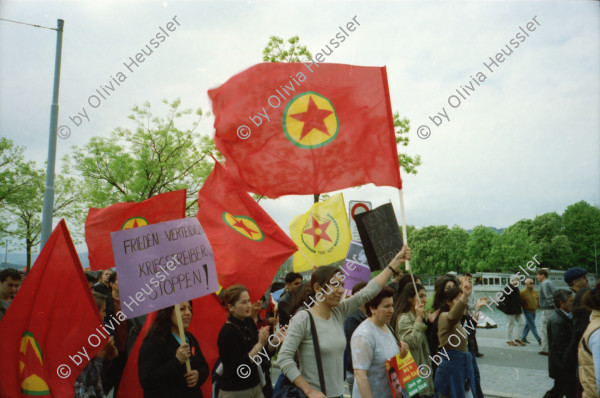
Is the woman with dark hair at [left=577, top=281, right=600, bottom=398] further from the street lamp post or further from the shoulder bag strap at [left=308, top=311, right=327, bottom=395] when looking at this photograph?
the street lamp post

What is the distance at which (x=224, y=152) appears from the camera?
5277mm

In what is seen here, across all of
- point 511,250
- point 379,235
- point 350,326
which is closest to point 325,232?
point 350,326

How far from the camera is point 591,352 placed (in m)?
3.57

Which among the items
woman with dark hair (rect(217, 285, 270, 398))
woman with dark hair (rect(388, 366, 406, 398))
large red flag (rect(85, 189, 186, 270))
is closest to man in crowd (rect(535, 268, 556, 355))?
woman with dark hair (rect(388, 366, 406, 398))

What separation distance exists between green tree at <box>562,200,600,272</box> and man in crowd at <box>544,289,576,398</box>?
6168 centimetres

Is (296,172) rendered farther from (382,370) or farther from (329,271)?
(382,370)

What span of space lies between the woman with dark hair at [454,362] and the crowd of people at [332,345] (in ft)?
0.04

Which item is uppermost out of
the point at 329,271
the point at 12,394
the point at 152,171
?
the point at 152,171

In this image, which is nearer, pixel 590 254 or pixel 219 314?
pixel 219 314

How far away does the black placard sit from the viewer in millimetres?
4422

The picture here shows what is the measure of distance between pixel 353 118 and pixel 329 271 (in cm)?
197

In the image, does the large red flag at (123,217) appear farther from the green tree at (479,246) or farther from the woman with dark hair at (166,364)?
the green tree at (479,246)

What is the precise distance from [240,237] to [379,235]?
2.29 metres

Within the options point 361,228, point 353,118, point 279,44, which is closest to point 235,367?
point 361,228
